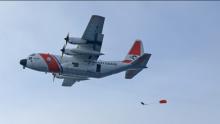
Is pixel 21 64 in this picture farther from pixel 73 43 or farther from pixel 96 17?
pixel 96 17

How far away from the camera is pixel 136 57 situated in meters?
79.8

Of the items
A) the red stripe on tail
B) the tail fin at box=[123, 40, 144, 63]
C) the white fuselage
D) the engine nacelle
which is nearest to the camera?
the engine nacelle

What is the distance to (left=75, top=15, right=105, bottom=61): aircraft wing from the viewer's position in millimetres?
69812

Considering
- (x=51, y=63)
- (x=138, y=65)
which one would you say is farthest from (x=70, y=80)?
(x=138, y=65)

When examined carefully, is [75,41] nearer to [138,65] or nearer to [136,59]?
[136,59]

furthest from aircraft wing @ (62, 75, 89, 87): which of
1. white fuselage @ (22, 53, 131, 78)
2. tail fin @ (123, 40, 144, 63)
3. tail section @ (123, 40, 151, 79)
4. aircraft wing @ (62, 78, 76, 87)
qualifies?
tail fin @ (123, 40, 144, 63)

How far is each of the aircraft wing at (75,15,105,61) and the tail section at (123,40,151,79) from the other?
20.5 feet

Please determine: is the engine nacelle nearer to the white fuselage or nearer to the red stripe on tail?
the white fuselage

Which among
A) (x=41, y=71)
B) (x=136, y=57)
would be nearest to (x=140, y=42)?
(x=136, y=57)

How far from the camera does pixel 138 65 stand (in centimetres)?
7350

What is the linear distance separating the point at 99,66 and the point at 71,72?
15.3 feet

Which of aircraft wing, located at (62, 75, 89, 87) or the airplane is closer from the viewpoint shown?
the airplane

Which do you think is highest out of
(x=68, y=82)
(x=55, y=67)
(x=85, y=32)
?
(x=85, y=32)

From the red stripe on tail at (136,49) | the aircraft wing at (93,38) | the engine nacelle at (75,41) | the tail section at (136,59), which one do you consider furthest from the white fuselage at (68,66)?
the red stripe on tail at (136,49)
